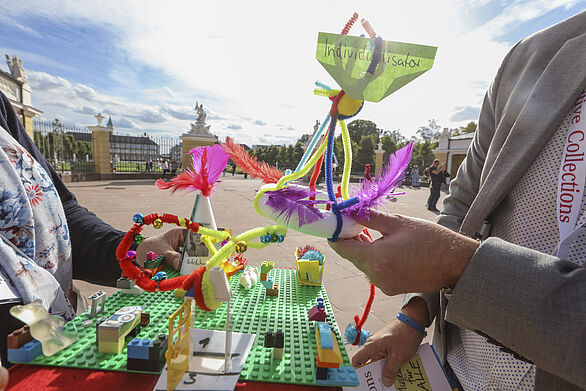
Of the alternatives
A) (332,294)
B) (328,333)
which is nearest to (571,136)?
(328,333)

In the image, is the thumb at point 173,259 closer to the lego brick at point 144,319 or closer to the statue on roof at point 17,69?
the lego brick at point 144,319

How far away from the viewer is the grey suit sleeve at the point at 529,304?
645mm

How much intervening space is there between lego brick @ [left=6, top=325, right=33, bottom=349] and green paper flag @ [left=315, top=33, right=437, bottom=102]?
1.25m

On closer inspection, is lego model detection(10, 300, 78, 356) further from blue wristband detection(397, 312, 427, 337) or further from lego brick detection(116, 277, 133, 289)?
blue wristband detection(397, 312, 427, 337)

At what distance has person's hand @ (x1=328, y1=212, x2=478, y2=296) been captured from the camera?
0.82 metres

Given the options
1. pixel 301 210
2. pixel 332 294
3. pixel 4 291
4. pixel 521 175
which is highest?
pixel 521 175

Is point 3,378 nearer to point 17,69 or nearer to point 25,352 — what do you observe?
point 25,352

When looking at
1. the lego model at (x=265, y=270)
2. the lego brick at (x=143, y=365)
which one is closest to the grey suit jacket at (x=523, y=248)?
the lego model at (x=265, y=270)

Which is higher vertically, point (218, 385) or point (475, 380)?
point (218, 385)

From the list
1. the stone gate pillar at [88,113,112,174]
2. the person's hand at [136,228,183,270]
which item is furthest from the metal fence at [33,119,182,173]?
the person's hand at [136,228,183,270]

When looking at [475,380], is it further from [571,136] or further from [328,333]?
[571,136]

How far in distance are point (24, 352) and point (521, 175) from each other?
69.2 inches

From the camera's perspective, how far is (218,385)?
2.60ft

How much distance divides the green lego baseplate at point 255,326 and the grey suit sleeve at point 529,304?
17.2 inches
